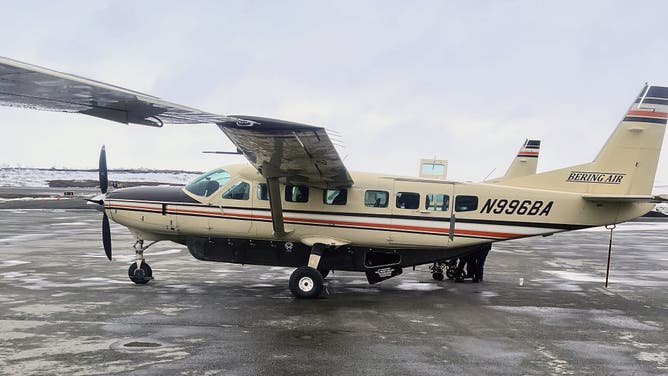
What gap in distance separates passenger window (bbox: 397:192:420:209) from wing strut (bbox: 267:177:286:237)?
2549 millimetres

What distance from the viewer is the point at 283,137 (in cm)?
901

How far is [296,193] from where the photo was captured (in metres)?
11.8

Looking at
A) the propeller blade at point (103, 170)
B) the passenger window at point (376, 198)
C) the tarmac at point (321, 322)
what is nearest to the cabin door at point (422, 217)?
the passenger window at point (376, 198)

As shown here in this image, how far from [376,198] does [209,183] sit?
12.2ft

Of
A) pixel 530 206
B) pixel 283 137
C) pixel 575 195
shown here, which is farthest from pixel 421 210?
pixel 283 137

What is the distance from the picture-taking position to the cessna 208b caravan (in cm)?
1164

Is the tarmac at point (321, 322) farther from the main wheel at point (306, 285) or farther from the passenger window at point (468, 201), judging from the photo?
the passenger window at point (468, 201)

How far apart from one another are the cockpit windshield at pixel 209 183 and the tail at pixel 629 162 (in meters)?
6.80

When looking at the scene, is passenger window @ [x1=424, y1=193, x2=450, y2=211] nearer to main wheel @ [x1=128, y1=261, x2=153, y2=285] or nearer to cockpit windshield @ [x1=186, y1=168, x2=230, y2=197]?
cockpit windshield @ [x1=186, y1=168, x2=230, y2=197]

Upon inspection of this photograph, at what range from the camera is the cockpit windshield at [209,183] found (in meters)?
12.2

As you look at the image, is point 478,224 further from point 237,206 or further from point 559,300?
point 237,206

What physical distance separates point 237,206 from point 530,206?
6.26 meters

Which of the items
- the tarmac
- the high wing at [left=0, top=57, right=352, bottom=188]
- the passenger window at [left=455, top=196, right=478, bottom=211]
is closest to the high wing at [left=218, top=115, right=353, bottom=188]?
the high wing at [left=0, top=57, right=352, bottom=188]

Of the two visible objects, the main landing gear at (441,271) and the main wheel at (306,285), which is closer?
the main wheel at (306,285)
